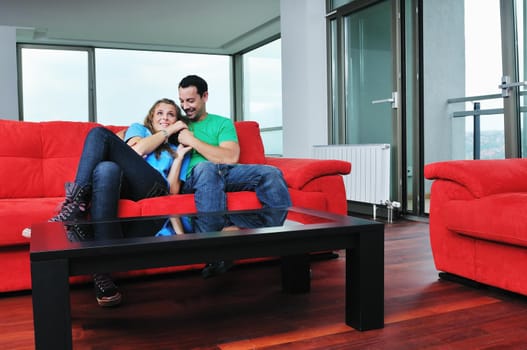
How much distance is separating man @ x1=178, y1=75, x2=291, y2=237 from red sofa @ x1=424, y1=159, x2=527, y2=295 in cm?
71

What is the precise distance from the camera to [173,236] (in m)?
1.40

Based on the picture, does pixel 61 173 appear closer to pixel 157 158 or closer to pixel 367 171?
pixel 157 158

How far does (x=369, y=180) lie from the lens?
14.4 ft

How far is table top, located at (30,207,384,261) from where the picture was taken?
1.27 meters

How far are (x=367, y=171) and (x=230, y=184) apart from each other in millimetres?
2185

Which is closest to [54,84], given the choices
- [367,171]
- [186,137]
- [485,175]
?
[367,171]

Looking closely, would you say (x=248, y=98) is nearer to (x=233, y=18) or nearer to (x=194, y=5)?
(x=233, y=18)

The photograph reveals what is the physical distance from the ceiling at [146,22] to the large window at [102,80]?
9.0 inches

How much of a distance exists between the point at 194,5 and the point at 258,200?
4870 mm

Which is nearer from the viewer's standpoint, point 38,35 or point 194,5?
point 194,5

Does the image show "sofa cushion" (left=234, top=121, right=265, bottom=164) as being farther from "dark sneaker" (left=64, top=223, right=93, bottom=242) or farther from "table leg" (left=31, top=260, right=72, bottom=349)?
"table leg" (left=31, top=260, right=72, bottom=349)

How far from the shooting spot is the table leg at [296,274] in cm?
207

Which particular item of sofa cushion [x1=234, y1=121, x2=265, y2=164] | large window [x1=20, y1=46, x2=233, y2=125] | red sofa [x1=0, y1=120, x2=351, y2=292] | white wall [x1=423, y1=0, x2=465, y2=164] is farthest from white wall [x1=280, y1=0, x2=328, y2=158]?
large window [x1=20, y1=46, x2=233, y2=125]

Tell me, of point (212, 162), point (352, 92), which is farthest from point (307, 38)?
point (212, 162)
